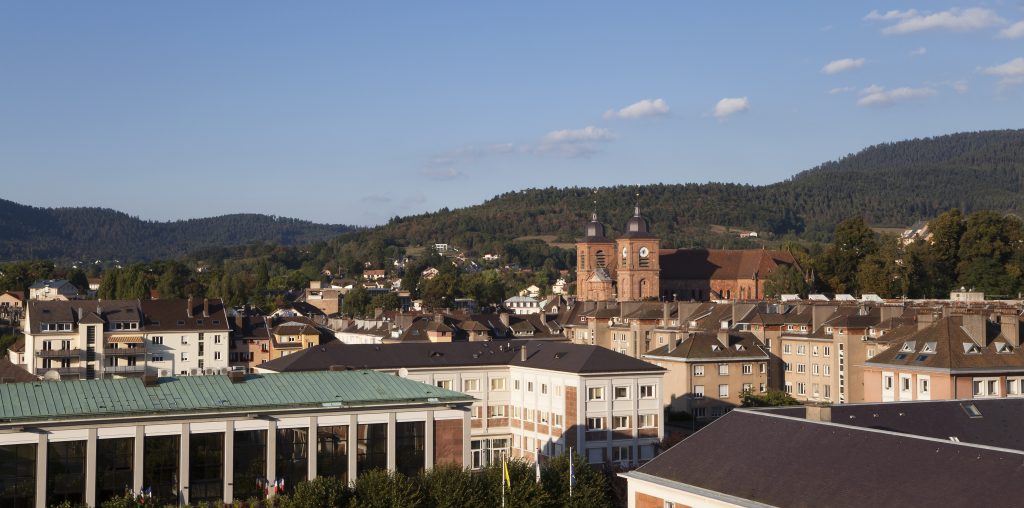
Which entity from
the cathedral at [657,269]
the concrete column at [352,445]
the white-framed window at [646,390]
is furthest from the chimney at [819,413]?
the cathedral at [657,269]

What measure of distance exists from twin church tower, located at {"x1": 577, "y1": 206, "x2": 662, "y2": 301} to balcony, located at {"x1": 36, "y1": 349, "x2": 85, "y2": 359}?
210 ft

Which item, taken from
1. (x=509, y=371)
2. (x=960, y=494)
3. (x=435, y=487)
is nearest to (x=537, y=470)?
(x=435, y=487)

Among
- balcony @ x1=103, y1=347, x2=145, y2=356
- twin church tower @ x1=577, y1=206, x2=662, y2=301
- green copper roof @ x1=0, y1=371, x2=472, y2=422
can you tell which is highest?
twin church tower @ x1=577, y1=206, x2=662, y2=301

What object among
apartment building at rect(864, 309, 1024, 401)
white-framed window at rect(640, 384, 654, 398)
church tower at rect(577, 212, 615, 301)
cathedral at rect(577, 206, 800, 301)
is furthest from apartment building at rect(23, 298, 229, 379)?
apartment building at rect(864, 309, 1024, 401)

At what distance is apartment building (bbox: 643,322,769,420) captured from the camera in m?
80.8

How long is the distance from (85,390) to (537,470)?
15840mm

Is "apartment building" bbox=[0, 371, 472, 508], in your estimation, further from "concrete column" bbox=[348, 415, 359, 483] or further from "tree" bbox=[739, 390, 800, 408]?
"tree" bbox=[739, 390, 800, 408]

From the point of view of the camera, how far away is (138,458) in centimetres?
4094

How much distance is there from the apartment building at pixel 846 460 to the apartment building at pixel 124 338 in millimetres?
69114

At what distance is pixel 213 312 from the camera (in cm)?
11288

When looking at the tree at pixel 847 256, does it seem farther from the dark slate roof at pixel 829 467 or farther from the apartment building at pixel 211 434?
the dark slate roof at pixel 829 467

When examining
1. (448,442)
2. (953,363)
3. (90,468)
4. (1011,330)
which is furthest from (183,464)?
(1011,330)

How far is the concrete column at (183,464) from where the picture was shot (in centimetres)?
4134

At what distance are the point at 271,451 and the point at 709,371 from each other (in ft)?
145
